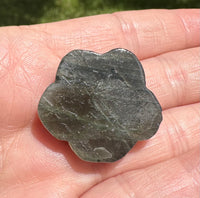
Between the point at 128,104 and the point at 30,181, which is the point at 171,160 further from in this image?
the point at 30,181

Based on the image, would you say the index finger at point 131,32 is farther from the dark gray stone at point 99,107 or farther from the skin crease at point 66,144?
the dark gray stone at point 99,107

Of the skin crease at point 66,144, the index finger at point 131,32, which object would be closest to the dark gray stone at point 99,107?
the skin crease at point 66,144

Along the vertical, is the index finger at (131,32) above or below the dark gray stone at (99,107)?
above

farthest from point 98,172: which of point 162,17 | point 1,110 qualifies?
point 162,17

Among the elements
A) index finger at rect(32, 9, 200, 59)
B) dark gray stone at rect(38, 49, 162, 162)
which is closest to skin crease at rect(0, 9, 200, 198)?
index finger at rect(32, 9, 200, 59)

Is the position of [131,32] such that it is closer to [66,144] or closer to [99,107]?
[99,107]

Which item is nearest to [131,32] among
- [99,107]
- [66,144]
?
[99,107]

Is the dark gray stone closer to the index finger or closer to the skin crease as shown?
the skin crease
